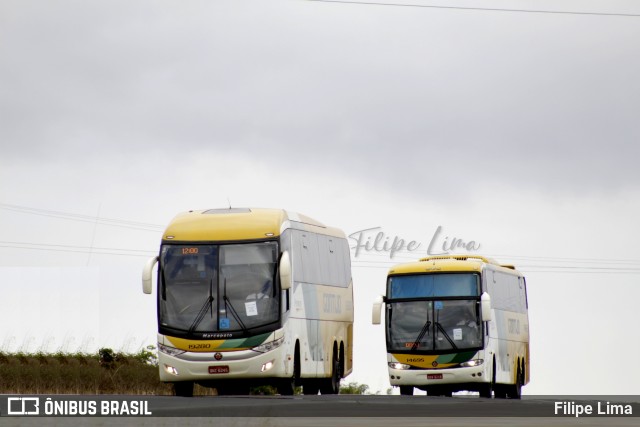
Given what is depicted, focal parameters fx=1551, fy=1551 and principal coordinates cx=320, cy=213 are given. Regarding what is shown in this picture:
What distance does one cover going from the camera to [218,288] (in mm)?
36844

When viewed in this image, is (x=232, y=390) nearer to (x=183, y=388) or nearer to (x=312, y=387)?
(x=312, y=387)

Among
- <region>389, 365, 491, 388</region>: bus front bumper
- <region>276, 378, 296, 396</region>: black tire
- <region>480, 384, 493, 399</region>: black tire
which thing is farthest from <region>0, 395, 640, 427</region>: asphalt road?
<region>480, 384, 493, 399</region>: black tire

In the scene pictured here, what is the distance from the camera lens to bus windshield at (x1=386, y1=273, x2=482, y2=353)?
1805 inches

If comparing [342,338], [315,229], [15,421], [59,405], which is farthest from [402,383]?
[15,421]

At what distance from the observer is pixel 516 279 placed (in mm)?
54688

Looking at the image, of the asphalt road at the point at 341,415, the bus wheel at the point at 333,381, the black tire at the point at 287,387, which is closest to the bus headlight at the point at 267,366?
the black tire at the point at 287,387

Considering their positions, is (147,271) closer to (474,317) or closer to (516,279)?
(474,317)

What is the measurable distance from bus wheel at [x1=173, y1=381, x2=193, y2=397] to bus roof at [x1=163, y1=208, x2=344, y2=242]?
3572 mm

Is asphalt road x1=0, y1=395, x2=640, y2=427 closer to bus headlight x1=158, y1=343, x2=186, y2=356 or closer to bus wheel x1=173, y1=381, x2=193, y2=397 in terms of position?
bus headlight x1=158, y1=343, x2=186, y2=356

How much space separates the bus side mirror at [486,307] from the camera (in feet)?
148

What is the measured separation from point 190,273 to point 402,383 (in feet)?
36.1

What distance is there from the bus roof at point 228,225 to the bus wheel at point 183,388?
357 cm

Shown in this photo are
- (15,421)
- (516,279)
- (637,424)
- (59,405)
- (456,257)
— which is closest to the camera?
(15,421)

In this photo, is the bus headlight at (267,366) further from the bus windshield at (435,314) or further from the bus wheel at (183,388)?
the bus windshield at (435,314)
